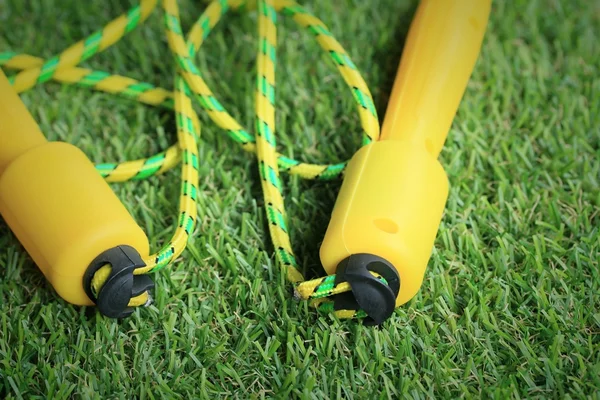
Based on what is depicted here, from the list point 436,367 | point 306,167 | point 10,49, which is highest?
point 10,49

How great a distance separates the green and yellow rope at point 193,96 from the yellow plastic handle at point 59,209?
0.09m

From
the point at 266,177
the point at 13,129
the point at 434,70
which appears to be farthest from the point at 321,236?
the point at 13,129

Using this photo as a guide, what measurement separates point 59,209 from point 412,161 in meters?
0.51

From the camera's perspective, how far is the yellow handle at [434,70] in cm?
125

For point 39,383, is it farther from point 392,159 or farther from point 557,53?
point 557,53

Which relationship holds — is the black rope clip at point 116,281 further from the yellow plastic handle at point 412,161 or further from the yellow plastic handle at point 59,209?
the yellow plastic handle at point 412,161

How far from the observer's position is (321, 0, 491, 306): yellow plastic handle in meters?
1.08

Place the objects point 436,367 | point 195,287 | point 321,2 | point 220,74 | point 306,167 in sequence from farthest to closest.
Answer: point 321,2, point 220,74, point 306,167, point 195,287, point 436,367

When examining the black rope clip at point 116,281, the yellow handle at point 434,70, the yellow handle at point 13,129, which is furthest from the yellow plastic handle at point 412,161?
the yellow handle at point 13,129

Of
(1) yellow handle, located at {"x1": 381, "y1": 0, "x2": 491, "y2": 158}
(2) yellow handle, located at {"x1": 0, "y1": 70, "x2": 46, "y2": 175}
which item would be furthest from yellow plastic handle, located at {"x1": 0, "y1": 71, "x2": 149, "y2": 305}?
(1) yellow handle, located at {"x1": 381, "y1": 0, "x2": 491, "y2": 158}

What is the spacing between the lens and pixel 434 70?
129 cm

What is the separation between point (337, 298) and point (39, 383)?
1.40ft

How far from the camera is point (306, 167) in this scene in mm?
1305

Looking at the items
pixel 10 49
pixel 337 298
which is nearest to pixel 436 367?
pixel 337 298
